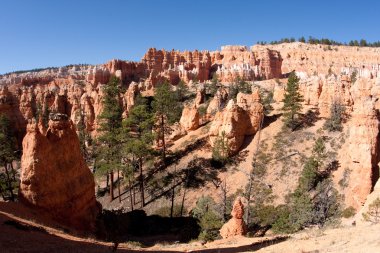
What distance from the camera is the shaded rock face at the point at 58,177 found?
72.0 ft

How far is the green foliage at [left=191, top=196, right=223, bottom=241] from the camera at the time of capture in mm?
24425

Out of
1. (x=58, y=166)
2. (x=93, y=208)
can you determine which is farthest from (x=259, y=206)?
(x=58, y=166)

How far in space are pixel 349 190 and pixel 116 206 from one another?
25.0 meters

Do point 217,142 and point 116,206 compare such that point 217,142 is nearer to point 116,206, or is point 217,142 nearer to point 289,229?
point 116,206

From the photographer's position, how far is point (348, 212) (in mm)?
28562

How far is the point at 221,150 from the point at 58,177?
884 inches

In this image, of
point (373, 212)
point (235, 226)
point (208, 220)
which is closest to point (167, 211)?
point (208, 220)

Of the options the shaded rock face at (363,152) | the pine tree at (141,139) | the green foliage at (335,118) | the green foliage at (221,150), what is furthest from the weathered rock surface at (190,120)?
the shaded rock face at (363,152)

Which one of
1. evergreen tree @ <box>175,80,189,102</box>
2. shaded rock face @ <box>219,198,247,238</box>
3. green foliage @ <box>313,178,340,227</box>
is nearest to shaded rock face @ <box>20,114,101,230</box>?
shaded rock face @ <box>219,198,247,238</box>

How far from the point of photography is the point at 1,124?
56.4m

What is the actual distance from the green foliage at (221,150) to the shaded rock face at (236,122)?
66 centimetres

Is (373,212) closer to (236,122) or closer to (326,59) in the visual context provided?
(236,122)

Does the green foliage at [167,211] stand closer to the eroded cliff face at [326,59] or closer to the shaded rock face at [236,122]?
the shaded rock face at [236,122]

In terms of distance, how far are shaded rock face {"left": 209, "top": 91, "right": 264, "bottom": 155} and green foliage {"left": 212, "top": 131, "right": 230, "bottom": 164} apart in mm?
658
